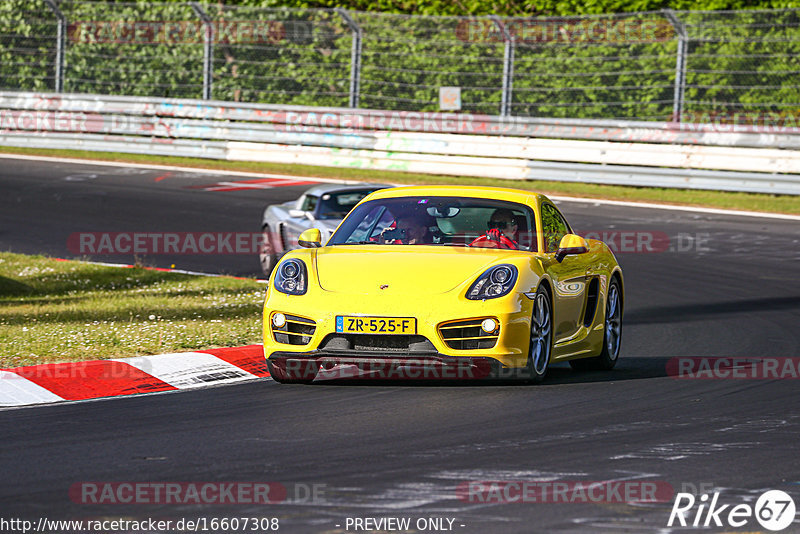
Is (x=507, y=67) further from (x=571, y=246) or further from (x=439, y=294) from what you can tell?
(x=439, y=294)

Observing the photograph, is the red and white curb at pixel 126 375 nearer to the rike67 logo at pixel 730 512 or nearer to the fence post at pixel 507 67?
the rike67 logo at pixel 730 512

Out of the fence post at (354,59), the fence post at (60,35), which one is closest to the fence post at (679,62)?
the fence post at (354,59)

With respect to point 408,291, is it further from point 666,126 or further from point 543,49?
point 543,49

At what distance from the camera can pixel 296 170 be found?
26.2m

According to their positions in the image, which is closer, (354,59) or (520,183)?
(520,183)

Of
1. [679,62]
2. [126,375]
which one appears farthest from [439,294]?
[679,62]

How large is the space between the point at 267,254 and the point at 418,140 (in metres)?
9.49

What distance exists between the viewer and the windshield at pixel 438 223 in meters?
9.13

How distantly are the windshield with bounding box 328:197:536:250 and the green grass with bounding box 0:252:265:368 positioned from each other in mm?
1435

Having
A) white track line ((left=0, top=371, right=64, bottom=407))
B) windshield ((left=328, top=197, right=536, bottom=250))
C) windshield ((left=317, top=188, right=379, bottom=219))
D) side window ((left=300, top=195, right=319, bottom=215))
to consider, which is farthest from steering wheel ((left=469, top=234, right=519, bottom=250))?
side window ((left=300, top=195, right=319, bottom=215))

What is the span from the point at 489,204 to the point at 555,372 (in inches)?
51.0

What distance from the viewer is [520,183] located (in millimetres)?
23516

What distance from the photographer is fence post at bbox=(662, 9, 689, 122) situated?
22562 millimetres

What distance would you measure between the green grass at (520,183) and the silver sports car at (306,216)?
319 inches
